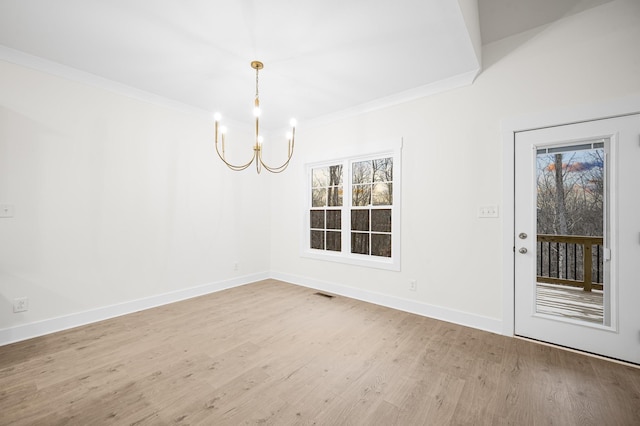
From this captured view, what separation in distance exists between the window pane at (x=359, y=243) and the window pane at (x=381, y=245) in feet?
0.36

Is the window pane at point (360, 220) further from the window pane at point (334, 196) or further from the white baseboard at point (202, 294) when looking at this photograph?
the white baseboard at point (202, 294)

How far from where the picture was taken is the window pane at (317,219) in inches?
180

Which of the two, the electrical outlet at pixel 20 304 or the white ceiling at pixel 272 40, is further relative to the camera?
the electrical outlet at pixel 20 304

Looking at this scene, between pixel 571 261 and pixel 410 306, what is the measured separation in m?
1.66

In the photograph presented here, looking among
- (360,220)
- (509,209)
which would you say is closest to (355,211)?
(360,220)

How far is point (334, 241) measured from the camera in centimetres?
439

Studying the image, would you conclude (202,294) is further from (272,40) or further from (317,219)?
(272,40)

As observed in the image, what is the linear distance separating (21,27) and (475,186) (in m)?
4.48

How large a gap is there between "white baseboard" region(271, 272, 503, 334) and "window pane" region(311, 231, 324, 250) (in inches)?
22.1

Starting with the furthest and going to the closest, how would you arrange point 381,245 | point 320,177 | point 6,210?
1. point 320,177
2. point 381,245
3. point 6,210

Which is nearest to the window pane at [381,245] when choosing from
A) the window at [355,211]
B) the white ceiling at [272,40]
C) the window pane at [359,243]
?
the window at [355,211]

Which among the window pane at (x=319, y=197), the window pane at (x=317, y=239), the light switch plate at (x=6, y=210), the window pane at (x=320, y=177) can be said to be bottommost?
the window pane at (x=317, y=239)

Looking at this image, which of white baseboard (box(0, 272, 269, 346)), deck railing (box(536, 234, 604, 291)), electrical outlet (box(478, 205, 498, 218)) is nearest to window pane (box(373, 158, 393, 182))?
electrical outlet (box(478, 205, 498, 218))

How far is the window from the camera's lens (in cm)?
372
